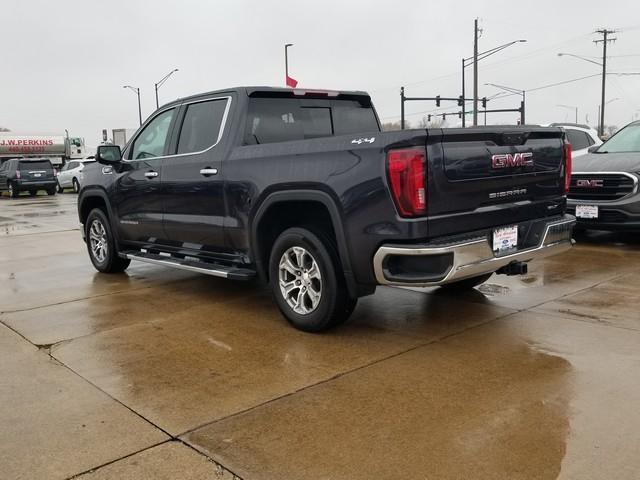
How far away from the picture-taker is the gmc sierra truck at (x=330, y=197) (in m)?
4.12

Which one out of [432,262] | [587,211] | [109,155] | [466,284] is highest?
[109,155]

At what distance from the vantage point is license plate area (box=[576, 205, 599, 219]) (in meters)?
8.29

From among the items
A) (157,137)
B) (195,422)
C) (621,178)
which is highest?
(157,137)

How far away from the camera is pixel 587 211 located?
8.37 metres

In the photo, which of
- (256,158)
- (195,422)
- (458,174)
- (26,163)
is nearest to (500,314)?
(458,174)

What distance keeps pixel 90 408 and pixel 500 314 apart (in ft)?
10.8

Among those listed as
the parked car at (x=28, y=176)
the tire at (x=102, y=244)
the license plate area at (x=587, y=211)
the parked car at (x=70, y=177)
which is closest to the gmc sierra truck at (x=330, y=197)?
the tire at (x=102, y=244)

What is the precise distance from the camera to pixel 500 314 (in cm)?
529

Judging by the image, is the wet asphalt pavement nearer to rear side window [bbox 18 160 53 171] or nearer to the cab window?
the cab window

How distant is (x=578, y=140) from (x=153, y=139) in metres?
8.10

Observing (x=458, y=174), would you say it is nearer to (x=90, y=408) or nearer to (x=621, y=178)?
(x=90, y=408)

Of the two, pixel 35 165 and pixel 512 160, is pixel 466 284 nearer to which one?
pixel 512 160

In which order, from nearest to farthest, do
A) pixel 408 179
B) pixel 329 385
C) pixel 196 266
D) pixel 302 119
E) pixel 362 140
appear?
1. pixel 329 385
2. pixel 408 179
3. pixel 362 140
4. pixel 196 266
5. pixel 302 119

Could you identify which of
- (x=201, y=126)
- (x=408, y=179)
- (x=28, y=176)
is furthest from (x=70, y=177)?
(x=408, y=179)
